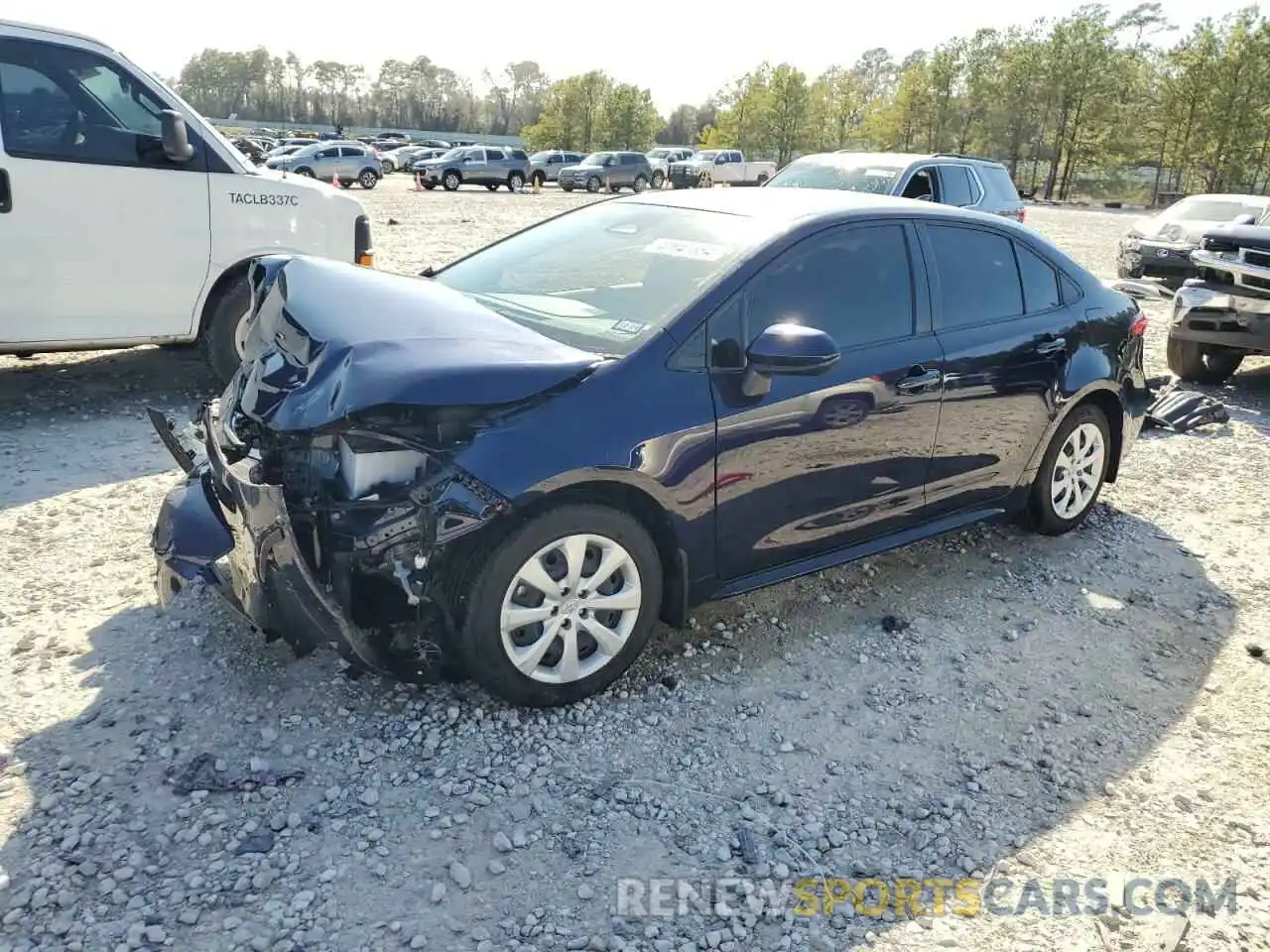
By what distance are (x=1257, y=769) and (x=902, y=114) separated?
63759 mm

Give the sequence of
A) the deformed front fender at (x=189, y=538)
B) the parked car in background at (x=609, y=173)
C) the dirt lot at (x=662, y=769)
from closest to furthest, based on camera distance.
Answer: the dirt lot at (x=662, y=769)
the deformed front fender at (x=189, y=538)
the parked car in background at (x=609, y=173)

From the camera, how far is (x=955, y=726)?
3.42 metres

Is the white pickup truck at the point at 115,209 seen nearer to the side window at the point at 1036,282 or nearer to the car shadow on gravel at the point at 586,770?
the car shadow on gravel at the point at 586,770

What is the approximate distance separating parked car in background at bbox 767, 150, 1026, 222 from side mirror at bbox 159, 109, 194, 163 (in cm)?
686

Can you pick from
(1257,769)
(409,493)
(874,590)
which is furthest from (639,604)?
(1257,769)

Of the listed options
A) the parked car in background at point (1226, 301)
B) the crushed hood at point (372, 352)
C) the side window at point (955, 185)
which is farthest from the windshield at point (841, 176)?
the crushed hood at point (372, 352)

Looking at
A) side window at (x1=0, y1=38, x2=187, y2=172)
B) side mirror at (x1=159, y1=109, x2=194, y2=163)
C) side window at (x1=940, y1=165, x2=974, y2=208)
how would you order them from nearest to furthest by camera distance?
side window at (x1=0, y1=38, x2=187, y2=172)
side mirror at (x1=159, y1=109, x2=194, y2=163)
side window at (x1=940, y1=165, x2=974, y2=208)

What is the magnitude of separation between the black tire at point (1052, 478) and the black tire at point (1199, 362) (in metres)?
4.23

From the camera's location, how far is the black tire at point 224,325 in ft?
21.1

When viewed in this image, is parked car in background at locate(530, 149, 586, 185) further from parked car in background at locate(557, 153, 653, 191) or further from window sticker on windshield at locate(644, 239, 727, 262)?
window sticker on windshield at locate(644, 239, 727, 262)

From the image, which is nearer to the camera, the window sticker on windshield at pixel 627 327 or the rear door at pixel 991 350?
the window sticker on windshield at pixel 627 327

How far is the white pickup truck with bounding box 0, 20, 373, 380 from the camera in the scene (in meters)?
5.66

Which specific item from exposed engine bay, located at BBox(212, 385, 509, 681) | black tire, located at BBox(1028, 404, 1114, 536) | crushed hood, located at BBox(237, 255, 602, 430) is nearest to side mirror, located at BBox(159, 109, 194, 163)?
crushed hood, located at BBox(237, 255, 602, 430)

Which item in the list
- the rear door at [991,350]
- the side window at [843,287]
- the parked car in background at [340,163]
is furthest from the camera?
the parked car in background at [340,163]
